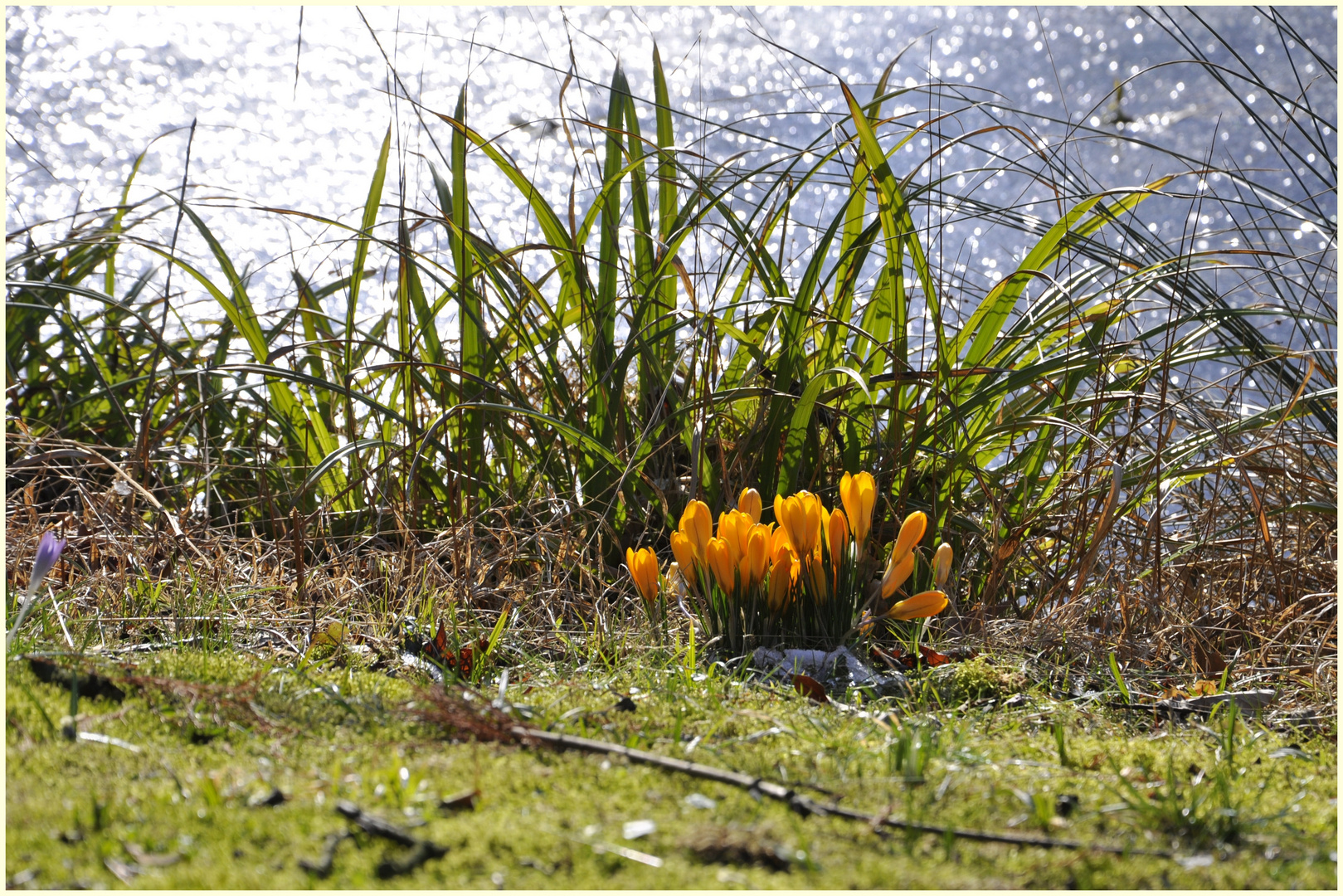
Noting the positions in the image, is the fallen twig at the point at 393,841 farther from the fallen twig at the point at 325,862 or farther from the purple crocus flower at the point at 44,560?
the purple crocus flower at the point at 44,560

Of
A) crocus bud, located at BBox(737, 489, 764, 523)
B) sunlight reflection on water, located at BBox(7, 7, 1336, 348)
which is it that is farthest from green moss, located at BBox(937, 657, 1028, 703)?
sunlight reflection on water, located at BBox(7, 7, 1336, 348)

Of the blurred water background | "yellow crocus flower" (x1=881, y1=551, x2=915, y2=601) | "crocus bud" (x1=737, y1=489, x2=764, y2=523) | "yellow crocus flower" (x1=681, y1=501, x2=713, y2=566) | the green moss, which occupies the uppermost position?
the blurred water background

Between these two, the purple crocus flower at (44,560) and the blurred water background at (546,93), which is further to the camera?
the blurred water background at (546,93)

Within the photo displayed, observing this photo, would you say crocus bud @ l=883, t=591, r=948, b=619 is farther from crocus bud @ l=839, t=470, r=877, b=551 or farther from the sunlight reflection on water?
the sunlight reflection on water

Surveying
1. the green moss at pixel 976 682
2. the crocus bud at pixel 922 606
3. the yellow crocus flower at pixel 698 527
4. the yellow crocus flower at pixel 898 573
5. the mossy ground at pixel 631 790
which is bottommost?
the green moss at pixel 976 682

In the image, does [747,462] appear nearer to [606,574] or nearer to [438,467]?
[606,574]

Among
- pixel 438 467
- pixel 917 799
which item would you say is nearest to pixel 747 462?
pixel 438 467

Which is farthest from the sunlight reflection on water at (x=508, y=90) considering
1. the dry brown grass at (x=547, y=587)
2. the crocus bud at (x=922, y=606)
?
the crocus bud at (x=922, y=606)
